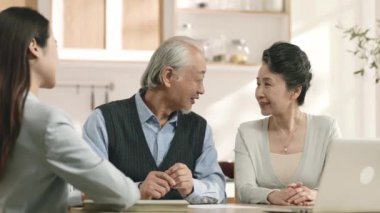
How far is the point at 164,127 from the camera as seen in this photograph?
9.07ft

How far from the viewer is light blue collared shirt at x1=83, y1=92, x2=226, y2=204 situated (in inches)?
105

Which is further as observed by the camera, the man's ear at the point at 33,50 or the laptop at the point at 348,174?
the laptop at the point at 348,174

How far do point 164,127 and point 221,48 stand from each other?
9.25 feet

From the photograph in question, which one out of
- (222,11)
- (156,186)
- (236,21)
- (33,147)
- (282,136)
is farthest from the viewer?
(236,21)

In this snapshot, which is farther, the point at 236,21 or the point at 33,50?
the point at 236,21

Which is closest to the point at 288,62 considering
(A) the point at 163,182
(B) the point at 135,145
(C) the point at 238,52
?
(B) the point at 135,145

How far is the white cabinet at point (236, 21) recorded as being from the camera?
547cm

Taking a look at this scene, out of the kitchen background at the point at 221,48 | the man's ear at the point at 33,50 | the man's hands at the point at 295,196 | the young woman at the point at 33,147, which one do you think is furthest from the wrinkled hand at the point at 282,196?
the kitchen background at the point at 221,48

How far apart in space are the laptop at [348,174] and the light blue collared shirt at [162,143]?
586 millimetres

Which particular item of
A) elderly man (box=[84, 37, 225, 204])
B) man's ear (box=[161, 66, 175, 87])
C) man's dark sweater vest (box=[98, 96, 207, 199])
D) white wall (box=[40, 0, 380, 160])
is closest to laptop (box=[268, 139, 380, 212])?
elderly man (box=[84, 37, 225, 204])

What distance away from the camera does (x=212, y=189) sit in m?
2.66

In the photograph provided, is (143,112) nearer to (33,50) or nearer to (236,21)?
(33,50)

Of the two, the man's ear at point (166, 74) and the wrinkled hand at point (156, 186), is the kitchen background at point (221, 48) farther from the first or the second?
the wrinkled hand at point (156, 186)

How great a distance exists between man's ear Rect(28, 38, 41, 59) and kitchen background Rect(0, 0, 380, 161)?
3202mm
